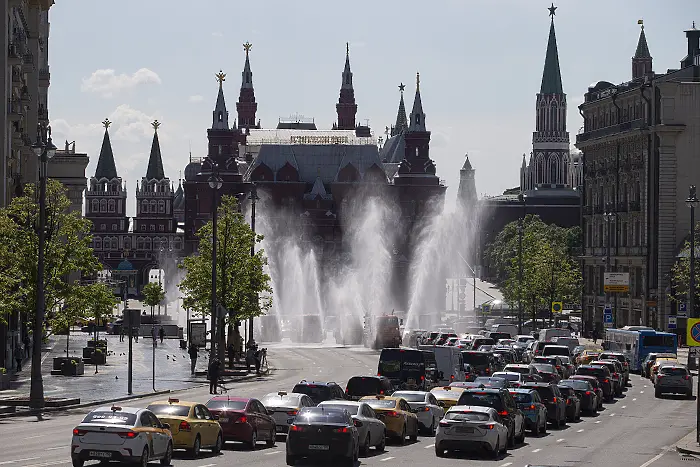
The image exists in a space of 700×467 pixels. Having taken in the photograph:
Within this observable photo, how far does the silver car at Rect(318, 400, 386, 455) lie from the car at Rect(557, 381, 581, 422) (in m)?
12.6

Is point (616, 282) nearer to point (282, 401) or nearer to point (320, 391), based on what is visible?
point (320, 391)

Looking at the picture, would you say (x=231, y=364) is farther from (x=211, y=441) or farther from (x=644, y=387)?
(x=211, y=441)

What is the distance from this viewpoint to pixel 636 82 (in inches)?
4582

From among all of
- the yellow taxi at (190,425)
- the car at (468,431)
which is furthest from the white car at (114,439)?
the car at (468,431)

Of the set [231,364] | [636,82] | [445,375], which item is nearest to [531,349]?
[231,364]

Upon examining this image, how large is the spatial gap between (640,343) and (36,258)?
37742mm

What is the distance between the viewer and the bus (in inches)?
2992

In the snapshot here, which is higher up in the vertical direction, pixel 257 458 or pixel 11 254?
pixel 11 254

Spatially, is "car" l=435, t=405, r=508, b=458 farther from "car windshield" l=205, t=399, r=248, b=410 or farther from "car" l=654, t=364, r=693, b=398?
"car" l=654, t=364, r=693, b=398

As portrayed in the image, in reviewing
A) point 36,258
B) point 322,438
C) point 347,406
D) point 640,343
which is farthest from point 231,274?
point 322,438

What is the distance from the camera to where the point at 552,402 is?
140 ft

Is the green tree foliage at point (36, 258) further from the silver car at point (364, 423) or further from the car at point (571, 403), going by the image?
the silver car at point (364, 423)

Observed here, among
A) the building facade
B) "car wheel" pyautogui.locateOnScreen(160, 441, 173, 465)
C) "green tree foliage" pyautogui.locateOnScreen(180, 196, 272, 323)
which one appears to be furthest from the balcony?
"car wheel" pyautogui.locateOnScreen(160, 441, 173, 465)

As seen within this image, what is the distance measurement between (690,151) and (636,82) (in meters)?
9.49
